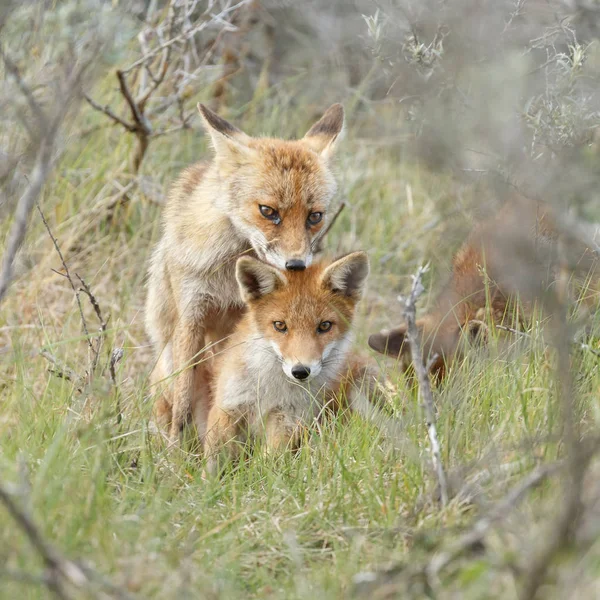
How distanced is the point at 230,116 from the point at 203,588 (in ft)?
21.3

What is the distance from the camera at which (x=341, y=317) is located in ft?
16.1

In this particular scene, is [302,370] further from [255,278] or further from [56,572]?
[56,572]

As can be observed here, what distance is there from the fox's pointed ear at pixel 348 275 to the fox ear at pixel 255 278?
0.28m

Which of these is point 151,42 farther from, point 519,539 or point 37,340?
point 519,539

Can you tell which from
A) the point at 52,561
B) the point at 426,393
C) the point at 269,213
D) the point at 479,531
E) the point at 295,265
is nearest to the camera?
the point at 52,561

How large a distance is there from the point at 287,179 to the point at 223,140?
0.58 m

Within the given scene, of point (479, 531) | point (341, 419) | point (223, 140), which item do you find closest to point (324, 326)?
point (341, 419)

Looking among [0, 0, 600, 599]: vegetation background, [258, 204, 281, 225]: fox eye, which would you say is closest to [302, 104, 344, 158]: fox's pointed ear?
[0, 0, 600, 599]: vegetation background

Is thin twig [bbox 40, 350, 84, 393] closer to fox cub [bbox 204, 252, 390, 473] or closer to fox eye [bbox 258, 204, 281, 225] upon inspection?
fox cub [bbox 204, 252, 390, 473]

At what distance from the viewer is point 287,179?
5160 millimetres

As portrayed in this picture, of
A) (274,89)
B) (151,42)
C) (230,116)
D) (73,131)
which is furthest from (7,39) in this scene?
Answer: (274,89)

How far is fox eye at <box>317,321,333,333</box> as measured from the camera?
4.88 m

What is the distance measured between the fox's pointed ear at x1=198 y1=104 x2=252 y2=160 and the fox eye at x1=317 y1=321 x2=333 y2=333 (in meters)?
1.26

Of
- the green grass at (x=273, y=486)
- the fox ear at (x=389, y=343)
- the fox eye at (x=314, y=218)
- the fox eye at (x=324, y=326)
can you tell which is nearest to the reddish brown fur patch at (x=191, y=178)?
the fox eye at (x=314, y=218)
